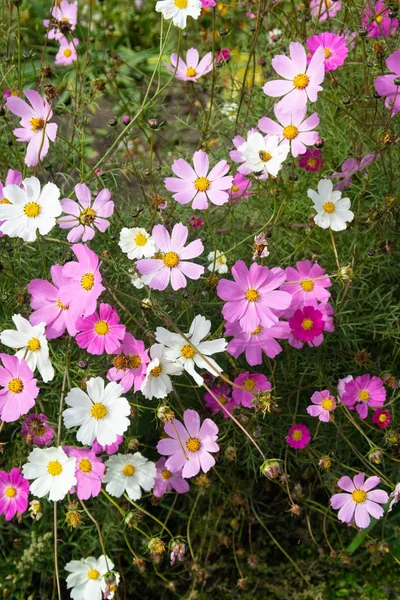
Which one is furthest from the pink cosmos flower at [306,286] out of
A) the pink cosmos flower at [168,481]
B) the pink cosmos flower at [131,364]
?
the pink cosmos flower at [168,481]

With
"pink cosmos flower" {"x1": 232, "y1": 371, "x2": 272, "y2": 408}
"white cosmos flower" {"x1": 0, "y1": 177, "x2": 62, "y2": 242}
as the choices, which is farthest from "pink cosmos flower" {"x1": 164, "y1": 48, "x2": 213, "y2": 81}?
"pink cosmos flower" {"x1": 232, "y1": 371, "x2": 272, "y2": 408}

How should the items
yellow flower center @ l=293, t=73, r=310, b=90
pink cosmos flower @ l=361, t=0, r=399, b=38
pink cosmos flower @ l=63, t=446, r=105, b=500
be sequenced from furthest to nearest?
pink cosmos flower @ l=361, t=0, r=399, b=38 < yellow flower center @ l=293, t=73, r=310, b=90 < pink cosmos flower @ l=63, t=446, r=105, b=500

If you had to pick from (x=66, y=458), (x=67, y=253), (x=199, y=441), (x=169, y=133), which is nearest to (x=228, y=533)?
(x=199, y=441)

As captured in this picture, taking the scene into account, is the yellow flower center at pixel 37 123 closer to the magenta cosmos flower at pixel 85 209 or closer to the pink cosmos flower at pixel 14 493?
the magenta cosmos flower at pixel 85 209

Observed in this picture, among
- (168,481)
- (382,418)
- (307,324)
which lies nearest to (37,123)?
(307,324)

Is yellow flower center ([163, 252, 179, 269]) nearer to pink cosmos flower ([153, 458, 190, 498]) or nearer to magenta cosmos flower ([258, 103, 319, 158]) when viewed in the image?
magenta cosmos flower ([258, 103, 319, 158])

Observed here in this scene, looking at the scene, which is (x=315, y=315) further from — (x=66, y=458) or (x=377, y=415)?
(x=66, y=458)
